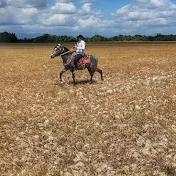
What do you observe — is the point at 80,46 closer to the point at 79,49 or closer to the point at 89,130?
the point at 79,49

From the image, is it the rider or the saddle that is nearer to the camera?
the rider

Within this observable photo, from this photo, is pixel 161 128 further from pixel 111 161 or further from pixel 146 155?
pixel 111 161

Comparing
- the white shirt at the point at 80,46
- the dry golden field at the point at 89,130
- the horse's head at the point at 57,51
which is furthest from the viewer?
the horse's head at the point at 57,51

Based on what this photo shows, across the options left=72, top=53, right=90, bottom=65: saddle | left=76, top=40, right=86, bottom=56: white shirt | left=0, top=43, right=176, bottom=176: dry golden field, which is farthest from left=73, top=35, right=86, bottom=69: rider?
left=0, top=43, right=176, bottom=176: dry golden field

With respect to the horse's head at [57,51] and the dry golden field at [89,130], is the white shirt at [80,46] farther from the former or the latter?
the dry golden field at [89,130]

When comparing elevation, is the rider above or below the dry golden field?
above

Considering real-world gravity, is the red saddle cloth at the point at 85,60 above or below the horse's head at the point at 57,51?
below

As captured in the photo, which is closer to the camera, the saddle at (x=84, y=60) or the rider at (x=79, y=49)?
the rider at (x=79, y=49)

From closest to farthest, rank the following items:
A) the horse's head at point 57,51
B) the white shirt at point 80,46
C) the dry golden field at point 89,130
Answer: the dry golden field at point 89,130, the white shirt at point 80,46, the horse's head at point 57,51

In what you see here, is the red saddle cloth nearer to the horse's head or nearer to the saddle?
the saddle

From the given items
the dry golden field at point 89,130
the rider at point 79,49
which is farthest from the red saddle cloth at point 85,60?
the dry golden field at point 89,130


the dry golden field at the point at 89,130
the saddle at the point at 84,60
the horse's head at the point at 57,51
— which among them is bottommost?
the dry golden field at the point at 89,130

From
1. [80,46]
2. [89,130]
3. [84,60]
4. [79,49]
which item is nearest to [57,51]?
[79,49]

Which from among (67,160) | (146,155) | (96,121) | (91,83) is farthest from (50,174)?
(91,83)
